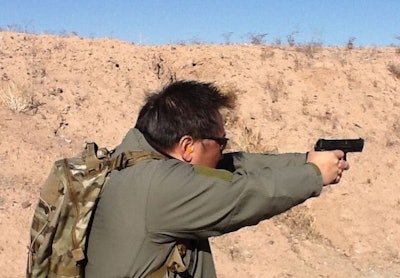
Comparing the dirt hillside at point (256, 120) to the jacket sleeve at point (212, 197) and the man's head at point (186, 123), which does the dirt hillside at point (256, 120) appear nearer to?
the man's head at point (186, 123)

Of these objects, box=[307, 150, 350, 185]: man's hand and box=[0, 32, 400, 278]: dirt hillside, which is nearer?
box=[307, 150, 350, 185]: man's hand

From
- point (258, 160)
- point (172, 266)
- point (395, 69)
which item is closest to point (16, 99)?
point (258, 160)

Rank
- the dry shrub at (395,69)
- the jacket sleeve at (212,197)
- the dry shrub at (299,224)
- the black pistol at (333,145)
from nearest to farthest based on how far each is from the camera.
→ the jacket sleeve at (212,197) < the black pistol at (333,145) < the dry shrub at (299,224) < the dry shrub at (395,69)

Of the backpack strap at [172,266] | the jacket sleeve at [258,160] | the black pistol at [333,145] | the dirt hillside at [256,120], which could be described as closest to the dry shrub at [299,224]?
the dirt hillside at [256,120]

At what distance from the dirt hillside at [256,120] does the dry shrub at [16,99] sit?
0.7 inches

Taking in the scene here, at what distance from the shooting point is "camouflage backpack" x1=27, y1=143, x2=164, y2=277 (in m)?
1.86

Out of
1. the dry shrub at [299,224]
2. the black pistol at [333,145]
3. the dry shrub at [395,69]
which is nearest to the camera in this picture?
the black pistol at [333,145]

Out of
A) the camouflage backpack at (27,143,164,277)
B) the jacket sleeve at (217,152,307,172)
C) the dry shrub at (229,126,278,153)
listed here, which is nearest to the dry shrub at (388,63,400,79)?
the dry shrub at (229,126,278,153)

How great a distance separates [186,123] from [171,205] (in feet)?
0.90

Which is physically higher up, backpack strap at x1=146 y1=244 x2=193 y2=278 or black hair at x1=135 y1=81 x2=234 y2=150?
black hair at x1=135 y1=81 x2=234 y2=150

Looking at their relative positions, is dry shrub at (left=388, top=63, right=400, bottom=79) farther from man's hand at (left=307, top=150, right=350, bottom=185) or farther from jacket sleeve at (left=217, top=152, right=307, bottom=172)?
man's hand at (left=307, top=150, right=350, bottom=185)

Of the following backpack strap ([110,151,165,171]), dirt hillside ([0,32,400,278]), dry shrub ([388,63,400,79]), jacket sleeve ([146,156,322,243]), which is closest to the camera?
jacket sleeve ([146,156,322,243])

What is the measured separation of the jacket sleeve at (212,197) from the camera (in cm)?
178

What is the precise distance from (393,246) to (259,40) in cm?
437
